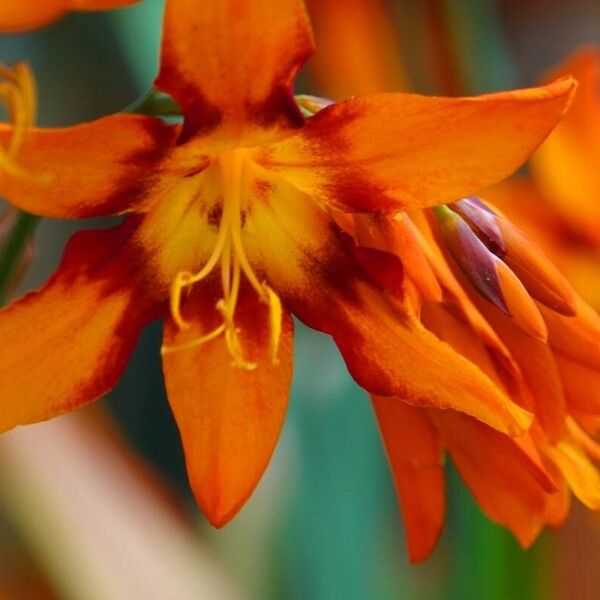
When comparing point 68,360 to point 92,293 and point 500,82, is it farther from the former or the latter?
point 500,82

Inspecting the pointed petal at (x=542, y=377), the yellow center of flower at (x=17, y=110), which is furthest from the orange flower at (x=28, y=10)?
the pointed petal at (x=542, y=377)

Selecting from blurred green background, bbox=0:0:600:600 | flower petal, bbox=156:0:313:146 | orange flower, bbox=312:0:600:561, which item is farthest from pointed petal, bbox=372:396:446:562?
blurred green background, bbox=0:0:600:600

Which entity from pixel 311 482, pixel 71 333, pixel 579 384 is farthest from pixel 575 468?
pixel 311 482

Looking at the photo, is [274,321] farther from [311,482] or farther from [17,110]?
[311,482]

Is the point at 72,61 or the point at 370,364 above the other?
the point at 370,364

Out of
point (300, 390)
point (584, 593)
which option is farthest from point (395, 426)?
point (584, 593)
